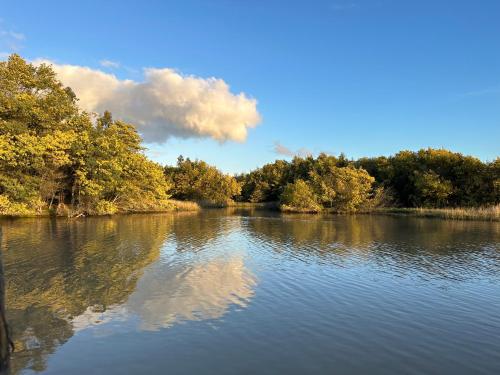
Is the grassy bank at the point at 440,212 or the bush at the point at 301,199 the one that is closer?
the grassy bank at the point at 440,212

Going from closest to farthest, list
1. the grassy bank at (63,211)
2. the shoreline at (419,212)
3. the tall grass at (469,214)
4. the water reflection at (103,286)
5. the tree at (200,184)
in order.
Answer: 1. the water reflection at (103,286)
2. the grassy bank at (63,211)
3. the shoreline at (419,212)
4. the tall grass at (469,214)
5. the tree at (200,184)

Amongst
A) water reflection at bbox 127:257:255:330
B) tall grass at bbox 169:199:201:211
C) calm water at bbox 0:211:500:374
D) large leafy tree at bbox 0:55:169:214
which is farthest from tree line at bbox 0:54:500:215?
water reflection at bbox 127:257:255:330

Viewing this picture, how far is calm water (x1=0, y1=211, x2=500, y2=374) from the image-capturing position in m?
7.82

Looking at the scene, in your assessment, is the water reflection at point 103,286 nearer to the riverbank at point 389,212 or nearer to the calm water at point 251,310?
the calm water at point 251,310

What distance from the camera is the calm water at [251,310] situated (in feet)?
25.6

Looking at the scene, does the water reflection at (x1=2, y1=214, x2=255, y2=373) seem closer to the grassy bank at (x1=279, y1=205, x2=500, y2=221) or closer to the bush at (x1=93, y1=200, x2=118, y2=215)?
the bush at (x1=93, y1=200, x2=118, y2=215)

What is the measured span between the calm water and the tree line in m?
16.6

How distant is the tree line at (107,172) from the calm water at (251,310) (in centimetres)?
1658

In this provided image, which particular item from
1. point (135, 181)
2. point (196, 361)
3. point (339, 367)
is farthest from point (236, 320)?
point (135, 181)

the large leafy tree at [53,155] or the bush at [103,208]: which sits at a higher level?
the large leafy tree at [53,155]

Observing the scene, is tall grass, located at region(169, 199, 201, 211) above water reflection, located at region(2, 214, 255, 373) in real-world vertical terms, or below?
above

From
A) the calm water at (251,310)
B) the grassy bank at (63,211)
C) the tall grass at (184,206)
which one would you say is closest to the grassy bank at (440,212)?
the tall grass at (184,206)

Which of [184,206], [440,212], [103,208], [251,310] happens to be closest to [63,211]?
[103,208]

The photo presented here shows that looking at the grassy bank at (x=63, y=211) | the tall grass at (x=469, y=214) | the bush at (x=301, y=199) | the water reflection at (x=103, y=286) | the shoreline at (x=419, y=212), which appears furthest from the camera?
the bush at (x=301, y=199)
